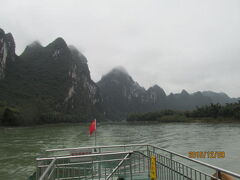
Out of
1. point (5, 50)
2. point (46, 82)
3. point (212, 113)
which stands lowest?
point (212, 113)

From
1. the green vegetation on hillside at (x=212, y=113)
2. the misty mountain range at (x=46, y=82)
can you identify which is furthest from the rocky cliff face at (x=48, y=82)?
the green vegetation on hillside at (x=212, y=113)

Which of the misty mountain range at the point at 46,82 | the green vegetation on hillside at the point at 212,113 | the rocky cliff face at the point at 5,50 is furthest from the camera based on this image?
the rocky cliff face at the point at 5,50

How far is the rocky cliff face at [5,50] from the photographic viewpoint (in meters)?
112

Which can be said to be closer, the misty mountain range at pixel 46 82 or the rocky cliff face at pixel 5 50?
the misty mountain range at pixel 46 82

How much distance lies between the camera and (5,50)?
114750 millimetres

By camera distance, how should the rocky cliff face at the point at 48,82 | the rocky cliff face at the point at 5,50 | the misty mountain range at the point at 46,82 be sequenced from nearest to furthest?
the misty mountain range at the point at 46,82 → the rocky cliff face at the point at 48,82 → the rocky cliff face at the point at 5,50

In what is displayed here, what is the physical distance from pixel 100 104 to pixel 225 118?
4844 inches

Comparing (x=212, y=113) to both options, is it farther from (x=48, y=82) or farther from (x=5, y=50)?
(x=5, y=50)

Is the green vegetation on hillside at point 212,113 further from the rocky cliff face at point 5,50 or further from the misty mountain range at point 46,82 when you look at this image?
the rocky cliff face at point 5,50

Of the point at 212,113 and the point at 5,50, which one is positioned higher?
the point at 5,50

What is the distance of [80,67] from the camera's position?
560ft

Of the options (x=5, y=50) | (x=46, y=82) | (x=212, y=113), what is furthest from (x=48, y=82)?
(x=212, y=113)

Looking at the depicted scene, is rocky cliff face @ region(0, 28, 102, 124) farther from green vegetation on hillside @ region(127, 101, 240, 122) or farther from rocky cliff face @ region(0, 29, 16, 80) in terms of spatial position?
green vegetation on hillside @ region(127, 101, 240, 122)

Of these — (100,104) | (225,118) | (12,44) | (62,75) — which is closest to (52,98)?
(62,75)
